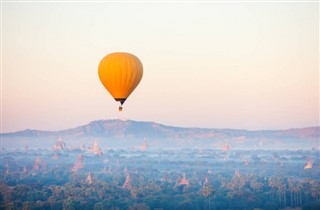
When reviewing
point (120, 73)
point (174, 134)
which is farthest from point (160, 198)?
point (174, 134)

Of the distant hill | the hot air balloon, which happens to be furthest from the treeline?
the distant hill

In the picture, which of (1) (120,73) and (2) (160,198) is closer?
(1) (120,73)

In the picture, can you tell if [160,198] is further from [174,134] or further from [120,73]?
[174,134]

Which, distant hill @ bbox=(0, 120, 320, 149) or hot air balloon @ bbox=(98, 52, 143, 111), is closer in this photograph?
hot air balloon @ bbox=(98, 52, 143, 111)

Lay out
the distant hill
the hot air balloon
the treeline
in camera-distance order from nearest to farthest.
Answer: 1. the hot air balloon
2. the treeline
3. the distant hill

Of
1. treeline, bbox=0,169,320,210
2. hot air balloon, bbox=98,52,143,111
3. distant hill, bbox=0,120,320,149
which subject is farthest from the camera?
distant hill, bbox=0,120,320,149

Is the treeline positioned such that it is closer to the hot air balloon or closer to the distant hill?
the hot air balloon

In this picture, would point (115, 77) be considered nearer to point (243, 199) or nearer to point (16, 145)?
point (243, 199)

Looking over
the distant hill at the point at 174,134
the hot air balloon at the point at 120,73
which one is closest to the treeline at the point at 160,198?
the hot air balloon at the point at 120,73

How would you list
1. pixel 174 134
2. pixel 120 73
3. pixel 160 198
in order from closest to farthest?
1. pixel 120 73
2. pixel 160 198
3. pixel 174 134

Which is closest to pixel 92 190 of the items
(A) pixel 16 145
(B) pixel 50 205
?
(B) pixel 50 205
